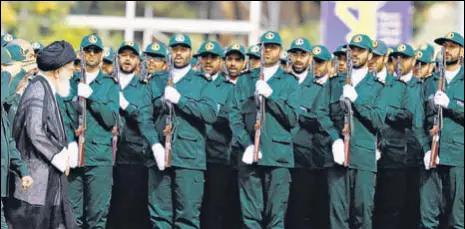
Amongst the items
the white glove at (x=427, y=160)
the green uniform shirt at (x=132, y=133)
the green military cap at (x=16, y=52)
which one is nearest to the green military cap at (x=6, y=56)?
the green military cap at (x=16, y=52)

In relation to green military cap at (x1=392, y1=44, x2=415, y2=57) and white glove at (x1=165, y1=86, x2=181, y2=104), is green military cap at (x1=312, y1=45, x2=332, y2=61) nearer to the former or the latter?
green military cap at (x1=392, y1=44, x2=415, y2=57)

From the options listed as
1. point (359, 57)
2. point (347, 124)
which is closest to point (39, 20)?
point (359, 57)

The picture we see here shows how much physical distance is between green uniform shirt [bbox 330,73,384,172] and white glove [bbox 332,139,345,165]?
96mm

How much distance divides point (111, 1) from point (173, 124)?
1396cm

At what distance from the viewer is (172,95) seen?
1271 centimetres

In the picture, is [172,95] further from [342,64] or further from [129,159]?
[342,64]

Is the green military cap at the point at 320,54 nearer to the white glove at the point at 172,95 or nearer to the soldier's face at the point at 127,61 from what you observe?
the white glove at the point at 172,95

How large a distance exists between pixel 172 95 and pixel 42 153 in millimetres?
2577

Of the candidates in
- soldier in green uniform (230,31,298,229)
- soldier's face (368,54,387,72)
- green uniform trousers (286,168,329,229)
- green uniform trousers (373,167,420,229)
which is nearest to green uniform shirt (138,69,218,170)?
soldier in green uniform (230,31,298,229)

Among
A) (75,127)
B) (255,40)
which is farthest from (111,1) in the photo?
(75,127)

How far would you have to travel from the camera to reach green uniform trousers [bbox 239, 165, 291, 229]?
1254cm

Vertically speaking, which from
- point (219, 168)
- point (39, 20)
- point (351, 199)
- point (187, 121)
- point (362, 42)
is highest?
point (39, 20)

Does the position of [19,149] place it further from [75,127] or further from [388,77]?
[388,77]

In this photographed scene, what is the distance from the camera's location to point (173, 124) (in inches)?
505
